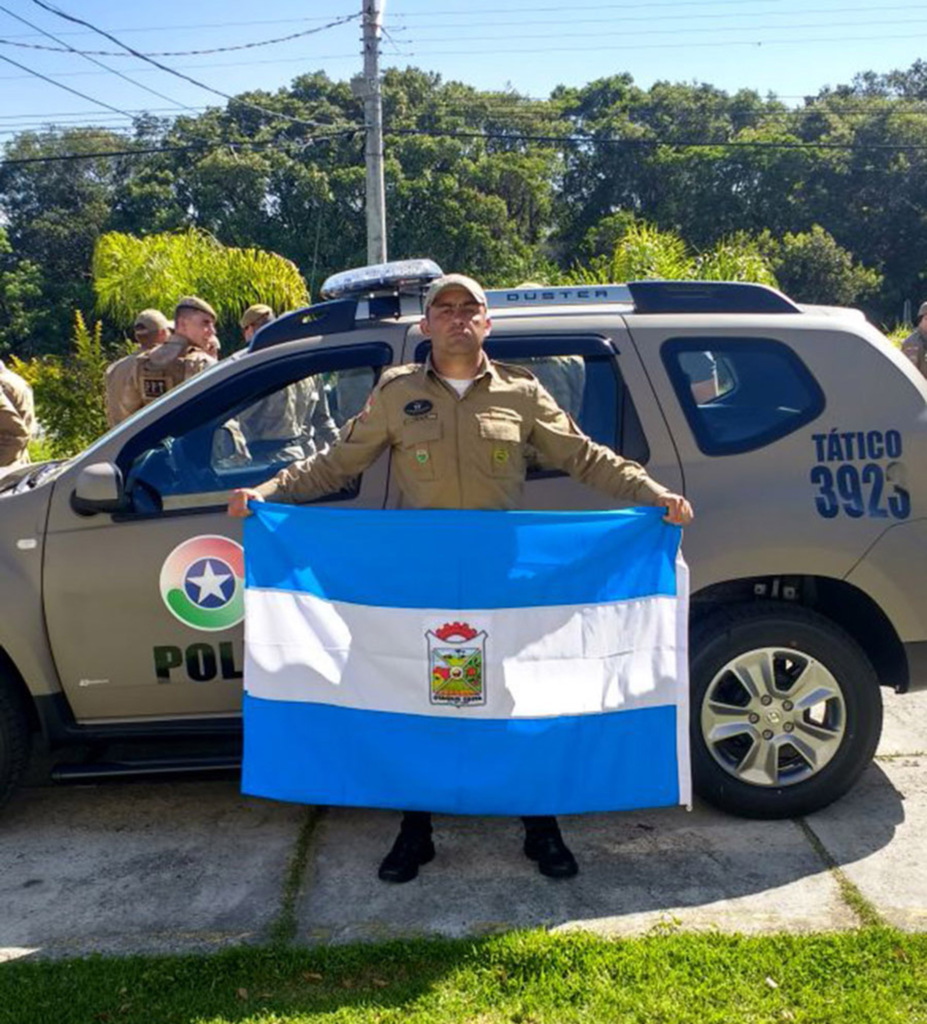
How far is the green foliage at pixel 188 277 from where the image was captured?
53.2ft

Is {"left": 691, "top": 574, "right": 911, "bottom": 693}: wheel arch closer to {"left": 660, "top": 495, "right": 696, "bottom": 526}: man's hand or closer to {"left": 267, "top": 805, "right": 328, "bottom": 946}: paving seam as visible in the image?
{"left": 660, "top": 495, "right": 696, "bottom": 526}: man's hand

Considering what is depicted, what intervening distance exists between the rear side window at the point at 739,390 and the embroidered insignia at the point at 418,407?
0.96 metres

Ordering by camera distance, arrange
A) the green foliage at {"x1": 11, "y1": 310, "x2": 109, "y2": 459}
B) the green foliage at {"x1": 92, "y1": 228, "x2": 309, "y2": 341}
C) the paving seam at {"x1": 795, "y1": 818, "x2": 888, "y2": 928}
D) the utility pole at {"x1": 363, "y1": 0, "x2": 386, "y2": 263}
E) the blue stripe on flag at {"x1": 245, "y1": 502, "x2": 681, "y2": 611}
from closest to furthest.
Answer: the paving seam at {"x1": 795, "y1": 818, "x2": 888, "y2": 928} → the blue stripe on flag at {"x1": 245, "y1": 502, "x2": 681, "y2": 611} → the green foliage at {"x1": 11, "y1": 310, "x2": 109, "y2": 459} → the green foliage at {"x1": 92, "y1": 228, "x2": 309, "y2": 341} → the utility pole at {"x1": 363, "y1": 0, "x2": 386, "y2": 263}

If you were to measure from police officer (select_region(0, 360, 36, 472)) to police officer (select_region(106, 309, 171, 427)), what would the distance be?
571mm

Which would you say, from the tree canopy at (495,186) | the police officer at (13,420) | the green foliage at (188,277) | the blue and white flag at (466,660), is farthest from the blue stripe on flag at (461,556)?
the tree canopy at (495,186)

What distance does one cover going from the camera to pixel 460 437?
3348 mm

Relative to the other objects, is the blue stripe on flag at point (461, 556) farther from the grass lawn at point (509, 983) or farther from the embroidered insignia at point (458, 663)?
the grass lawn at point (509, 983)

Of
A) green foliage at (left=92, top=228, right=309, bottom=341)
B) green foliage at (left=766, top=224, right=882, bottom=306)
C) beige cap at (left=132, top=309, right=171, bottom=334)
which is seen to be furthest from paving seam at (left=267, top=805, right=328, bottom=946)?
green foliage at (left=766, top=224, right=882, bottom=306)

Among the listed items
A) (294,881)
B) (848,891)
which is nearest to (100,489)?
(294,881)

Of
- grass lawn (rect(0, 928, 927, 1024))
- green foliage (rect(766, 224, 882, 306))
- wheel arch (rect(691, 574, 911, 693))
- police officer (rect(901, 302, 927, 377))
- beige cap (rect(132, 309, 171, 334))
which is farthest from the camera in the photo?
green foliage (rect(766, 224, 882, 306))

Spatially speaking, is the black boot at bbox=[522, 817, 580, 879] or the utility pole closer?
the black boot at bbox=[522, 817, 580, 879]

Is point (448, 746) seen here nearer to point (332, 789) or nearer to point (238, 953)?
point (332, 789)

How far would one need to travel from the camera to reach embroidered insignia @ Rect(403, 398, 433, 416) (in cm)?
334

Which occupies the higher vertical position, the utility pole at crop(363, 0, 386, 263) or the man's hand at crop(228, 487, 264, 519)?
the utility pole at crop(363, 0, 386, 263)
